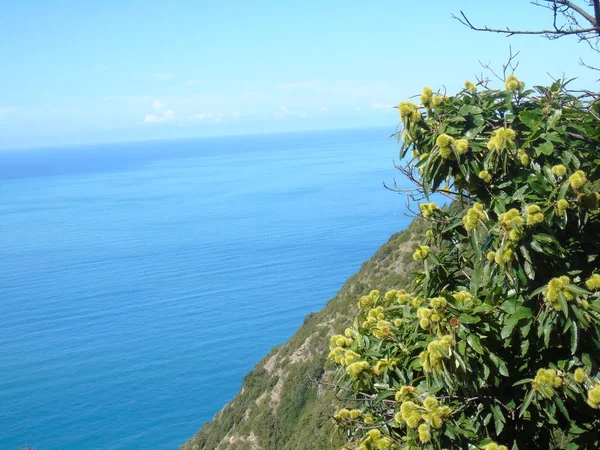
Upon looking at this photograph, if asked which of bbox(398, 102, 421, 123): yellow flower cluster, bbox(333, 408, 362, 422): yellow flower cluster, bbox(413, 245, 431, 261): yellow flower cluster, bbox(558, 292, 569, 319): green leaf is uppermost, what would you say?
bbox(398, 102, 421, 123): yellow flower cluster

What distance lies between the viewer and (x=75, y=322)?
153 ft

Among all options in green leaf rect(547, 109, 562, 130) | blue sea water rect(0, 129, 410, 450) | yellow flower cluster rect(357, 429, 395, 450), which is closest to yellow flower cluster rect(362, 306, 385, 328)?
yellow flower cluster rect(357, 429, 395, 450)

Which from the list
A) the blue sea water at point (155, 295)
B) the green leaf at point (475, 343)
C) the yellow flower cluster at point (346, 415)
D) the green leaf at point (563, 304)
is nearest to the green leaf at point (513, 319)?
the green leaf at point (475, 343)

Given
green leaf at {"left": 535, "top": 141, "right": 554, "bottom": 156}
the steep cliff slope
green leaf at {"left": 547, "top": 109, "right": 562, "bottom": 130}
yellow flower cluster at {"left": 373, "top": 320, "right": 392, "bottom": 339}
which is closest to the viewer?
green leaf at {"left": 535, "top": 141, "right": 554, "bottom": 156}

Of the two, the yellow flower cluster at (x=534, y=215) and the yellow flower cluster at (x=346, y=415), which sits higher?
the yellow flower cluster at (x=534, y=215)

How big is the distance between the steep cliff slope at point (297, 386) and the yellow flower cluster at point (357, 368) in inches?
490

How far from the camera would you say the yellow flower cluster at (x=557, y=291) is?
8.66 ft

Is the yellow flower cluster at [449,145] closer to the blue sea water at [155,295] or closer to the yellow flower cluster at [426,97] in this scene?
the yellow flower cluster at [426,97]

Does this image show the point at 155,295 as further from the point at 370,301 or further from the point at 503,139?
the point at 503,139

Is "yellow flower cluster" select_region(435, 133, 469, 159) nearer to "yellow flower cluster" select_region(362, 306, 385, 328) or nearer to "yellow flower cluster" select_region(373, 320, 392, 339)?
"yellow flower cluster" select_region(373, 320, 392, 339)

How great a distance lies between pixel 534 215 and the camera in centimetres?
269

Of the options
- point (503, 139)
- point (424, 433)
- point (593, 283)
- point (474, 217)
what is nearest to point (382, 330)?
point (424, 433)

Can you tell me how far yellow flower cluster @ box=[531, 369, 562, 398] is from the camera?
2.80 m

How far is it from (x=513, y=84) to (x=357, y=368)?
74.5 inches
